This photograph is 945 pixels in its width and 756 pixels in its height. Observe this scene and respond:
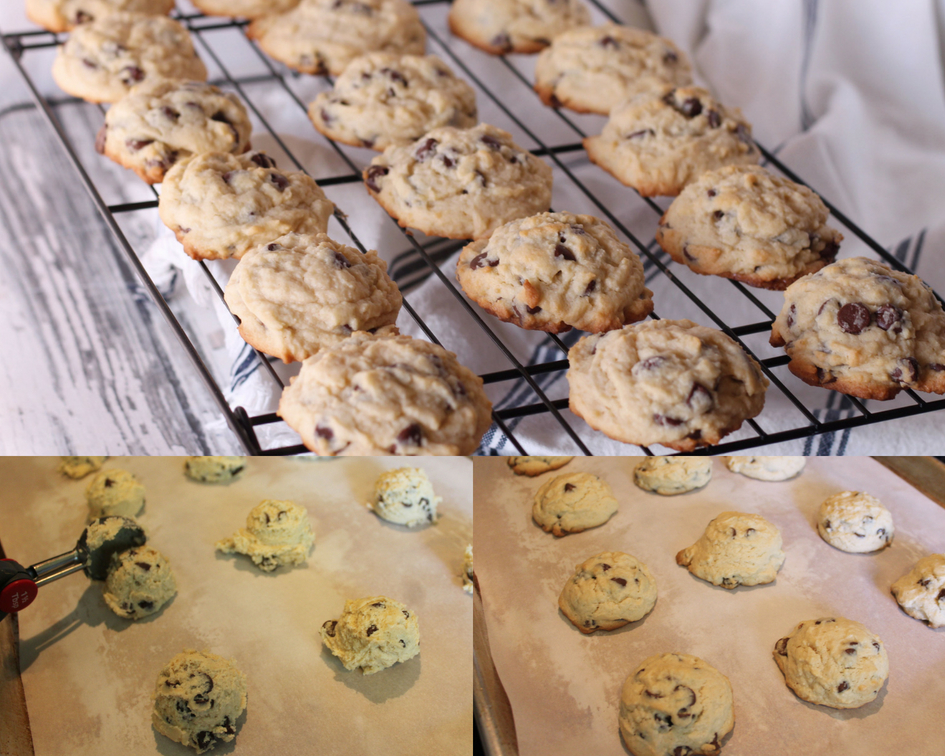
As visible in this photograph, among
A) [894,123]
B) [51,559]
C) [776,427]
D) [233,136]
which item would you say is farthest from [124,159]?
[894,123]

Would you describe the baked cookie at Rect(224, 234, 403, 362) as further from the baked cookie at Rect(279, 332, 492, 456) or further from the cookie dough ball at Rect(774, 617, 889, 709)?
the cookie dough ball at Rect(774, 617, 889, 709)

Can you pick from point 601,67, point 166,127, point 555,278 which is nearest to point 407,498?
point 555,278

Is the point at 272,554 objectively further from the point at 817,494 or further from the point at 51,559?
the point at 817,494

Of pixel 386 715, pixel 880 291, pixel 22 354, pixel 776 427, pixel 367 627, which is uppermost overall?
pixel 880 291

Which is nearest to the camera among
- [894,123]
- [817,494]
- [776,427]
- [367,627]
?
[367,627]

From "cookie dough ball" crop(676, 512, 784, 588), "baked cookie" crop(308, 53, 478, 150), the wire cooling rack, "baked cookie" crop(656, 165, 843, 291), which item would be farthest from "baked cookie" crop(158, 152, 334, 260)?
"cookie dough ball" crop(676, 512, 784, 588)

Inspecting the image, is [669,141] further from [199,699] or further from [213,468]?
[199,699]
